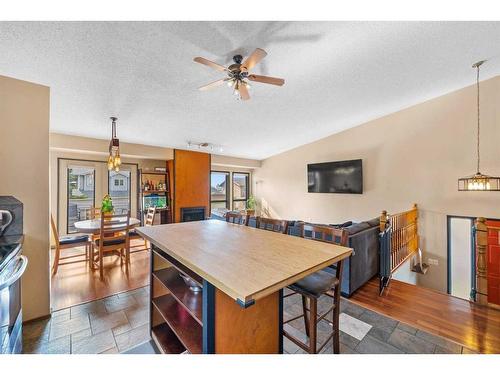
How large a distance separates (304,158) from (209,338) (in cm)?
566

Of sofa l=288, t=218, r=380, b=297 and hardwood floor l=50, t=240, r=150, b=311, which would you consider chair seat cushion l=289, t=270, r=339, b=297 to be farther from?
hardwood floor l=50, t=240, r=150, b=311

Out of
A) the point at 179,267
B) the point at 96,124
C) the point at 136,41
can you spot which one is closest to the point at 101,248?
the point at 96,124

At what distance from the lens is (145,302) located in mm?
2488

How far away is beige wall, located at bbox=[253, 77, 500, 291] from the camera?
3639mm

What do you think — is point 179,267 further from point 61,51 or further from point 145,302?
point 61,51

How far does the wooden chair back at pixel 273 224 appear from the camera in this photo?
2.11 meters

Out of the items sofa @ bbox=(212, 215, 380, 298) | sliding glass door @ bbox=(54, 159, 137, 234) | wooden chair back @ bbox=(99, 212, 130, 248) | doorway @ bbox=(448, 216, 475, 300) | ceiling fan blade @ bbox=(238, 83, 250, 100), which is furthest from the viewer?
sliding glass door @ bbox=(54, 159, 137, 234)

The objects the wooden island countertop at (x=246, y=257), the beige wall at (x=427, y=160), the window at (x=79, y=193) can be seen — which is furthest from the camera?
the window at (x=79, y=193)

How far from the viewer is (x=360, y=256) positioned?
9.42ft

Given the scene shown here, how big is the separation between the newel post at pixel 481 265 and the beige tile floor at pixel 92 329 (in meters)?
3.71

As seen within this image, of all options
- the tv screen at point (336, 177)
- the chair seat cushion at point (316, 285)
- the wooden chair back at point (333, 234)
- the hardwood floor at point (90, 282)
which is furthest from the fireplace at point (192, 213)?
the chair seat cushion at point (316, 285)

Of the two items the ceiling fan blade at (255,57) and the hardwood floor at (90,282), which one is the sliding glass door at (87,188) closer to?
the hardwood floor at (90,282)

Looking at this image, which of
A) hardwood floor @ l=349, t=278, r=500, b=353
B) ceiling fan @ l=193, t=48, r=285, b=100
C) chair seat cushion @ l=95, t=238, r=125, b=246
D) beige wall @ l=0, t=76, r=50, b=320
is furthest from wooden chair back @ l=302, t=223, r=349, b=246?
chair seat cushion @ l=95, t=238, r=125, b=246

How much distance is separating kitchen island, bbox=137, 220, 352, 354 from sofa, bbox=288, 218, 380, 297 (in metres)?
1.07
